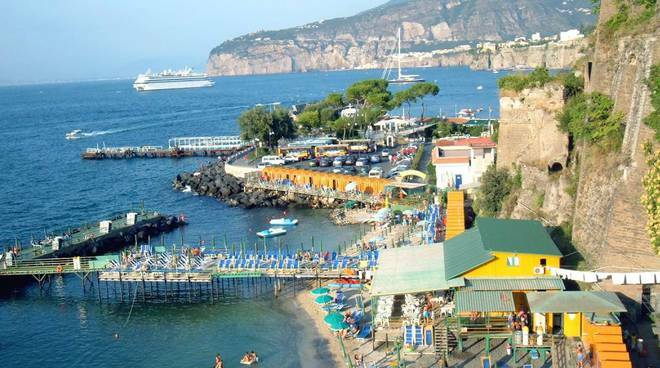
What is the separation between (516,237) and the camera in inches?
926

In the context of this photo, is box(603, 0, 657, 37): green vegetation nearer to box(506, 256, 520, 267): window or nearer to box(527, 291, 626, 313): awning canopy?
box(506, 256, 520, 267): window

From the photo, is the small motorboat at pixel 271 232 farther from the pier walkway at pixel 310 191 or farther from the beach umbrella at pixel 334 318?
the beach umbrella at pixel 334 318

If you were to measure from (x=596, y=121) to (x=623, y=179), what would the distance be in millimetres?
4219

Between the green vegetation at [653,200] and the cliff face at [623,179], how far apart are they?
1574mm

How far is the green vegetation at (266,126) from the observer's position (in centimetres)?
6538

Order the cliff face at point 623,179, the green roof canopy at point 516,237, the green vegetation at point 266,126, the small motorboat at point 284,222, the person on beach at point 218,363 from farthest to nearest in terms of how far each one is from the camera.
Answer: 1. the green vegetation at point 266,126
2. the small motorboat at point 284,222
3. the person on beach at point 218,363
4. the green roof canopy at point 516,237
5. the cliff face at point 623,179

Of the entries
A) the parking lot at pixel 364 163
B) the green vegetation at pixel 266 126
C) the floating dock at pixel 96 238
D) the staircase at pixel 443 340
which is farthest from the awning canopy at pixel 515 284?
the green vegetation at pixel 266 126

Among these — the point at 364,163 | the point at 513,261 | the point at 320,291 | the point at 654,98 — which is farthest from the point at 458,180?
the point at 654,98

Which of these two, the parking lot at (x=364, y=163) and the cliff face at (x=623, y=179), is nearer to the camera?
the cliff face at (x=623, y=179)

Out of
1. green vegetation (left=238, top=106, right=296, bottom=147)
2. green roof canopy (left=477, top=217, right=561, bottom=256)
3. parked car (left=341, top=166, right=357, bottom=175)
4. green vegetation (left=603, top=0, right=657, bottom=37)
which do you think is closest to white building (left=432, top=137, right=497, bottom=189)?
parked car (left=341, top=166, right=357, bottom=175)

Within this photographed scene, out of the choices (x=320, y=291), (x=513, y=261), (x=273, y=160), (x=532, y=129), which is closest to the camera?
(x=513, y=261)

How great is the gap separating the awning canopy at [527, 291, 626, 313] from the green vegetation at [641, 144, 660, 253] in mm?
1920

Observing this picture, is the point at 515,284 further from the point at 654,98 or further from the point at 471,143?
the point at 471,143

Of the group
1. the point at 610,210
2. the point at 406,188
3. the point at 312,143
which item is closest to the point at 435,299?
the point at 610,210
